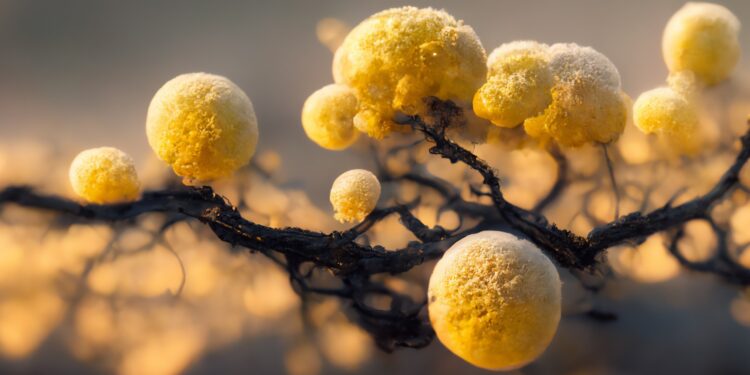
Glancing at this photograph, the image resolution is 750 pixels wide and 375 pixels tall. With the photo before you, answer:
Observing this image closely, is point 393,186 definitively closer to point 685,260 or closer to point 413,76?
point 413,76

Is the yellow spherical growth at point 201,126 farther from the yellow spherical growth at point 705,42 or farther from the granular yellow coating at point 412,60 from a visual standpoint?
the yellow spherical growth at point 705,42

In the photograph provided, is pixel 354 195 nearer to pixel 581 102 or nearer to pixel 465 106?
pixel 465 106

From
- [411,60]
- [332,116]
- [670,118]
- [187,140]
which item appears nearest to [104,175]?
[187,140]

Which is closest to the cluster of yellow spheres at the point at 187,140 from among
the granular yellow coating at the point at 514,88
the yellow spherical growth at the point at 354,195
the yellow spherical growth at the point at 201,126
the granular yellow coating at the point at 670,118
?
the yellow spherical growth at the point at 201,126

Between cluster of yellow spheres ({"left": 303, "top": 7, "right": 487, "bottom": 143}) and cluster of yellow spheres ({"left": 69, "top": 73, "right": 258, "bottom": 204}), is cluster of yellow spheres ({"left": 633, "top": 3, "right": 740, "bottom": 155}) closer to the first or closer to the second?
cluster of yellow spheres ({"left": 303, "top": 7, "right": 487, "bottom": 143})

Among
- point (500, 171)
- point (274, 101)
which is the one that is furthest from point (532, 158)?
point (274, 101)

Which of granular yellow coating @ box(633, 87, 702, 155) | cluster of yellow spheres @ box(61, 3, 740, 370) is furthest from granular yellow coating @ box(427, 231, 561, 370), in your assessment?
granular yellow coating @ box(633, 87, 702, 155)
